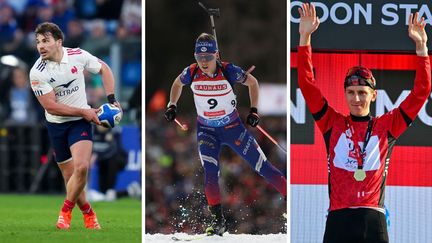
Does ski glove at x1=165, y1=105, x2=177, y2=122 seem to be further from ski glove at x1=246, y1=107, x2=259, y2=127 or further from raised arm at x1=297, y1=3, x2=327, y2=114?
raised arm at x1=297, y1=3, x2=327, y2=114

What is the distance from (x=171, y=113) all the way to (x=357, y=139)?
1903 mm

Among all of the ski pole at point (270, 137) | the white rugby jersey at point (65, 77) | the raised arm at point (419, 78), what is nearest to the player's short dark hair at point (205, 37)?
the ski pole at point (270, 137)

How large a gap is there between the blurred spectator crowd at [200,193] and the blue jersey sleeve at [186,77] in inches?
10.9

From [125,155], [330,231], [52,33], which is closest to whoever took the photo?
[330,231]

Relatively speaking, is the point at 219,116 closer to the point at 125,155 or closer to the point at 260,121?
the point at 260,121

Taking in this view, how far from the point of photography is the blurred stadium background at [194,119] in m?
9.40

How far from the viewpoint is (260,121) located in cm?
962

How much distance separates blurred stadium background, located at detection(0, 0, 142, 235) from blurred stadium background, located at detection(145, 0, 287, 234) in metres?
6.56

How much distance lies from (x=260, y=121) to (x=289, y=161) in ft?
1.52

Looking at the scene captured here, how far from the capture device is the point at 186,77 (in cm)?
943

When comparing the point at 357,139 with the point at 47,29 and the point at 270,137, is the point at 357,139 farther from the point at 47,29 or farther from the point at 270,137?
the point at 47,29

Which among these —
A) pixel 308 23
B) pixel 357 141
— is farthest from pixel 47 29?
pixel 357 141

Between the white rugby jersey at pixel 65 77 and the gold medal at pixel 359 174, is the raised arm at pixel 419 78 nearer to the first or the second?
the gold medal at pixel 359 174

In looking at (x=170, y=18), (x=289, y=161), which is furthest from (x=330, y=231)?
(x=170, y=18)
